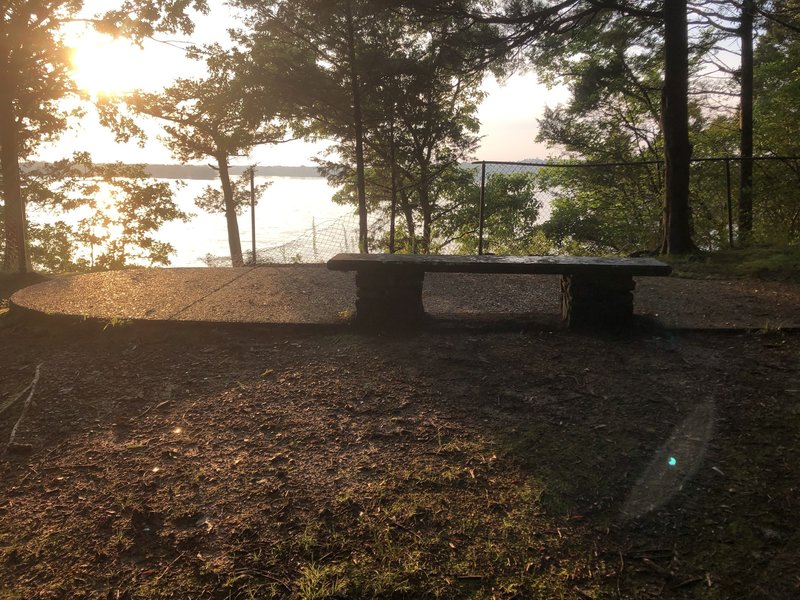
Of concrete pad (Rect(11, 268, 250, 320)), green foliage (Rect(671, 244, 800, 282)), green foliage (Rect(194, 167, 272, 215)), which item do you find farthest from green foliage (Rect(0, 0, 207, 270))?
→ green foliage (Rect(194, 167, 272, 215))

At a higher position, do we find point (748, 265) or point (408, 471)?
point (748, 265)

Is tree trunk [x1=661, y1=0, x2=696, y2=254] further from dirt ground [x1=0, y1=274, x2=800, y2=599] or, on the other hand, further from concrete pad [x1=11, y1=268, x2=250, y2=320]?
concrete pad [x1=11, y1=268, x2=250, y2=320]

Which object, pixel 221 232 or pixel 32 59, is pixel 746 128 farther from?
pixel 221 232

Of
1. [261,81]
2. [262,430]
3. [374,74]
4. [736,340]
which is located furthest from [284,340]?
[261,81]

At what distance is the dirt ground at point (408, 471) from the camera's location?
1.69 meters

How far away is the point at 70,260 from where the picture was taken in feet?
68.3

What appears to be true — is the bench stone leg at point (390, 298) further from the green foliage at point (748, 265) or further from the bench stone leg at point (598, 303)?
the green foliage at point (748, 265)

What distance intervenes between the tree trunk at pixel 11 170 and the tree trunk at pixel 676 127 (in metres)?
9.24

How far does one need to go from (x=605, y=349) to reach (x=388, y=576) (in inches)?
98.6

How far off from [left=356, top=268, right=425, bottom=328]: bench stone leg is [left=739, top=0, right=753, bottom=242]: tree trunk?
680 centimetres

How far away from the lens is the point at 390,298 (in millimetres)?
4090

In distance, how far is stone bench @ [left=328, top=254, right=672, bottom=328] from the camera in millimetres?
3852

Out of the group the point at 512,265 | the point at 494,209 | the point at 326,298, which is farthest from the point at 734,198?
the point at 494,209

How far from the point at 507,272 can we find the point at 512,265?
61 millimetres
